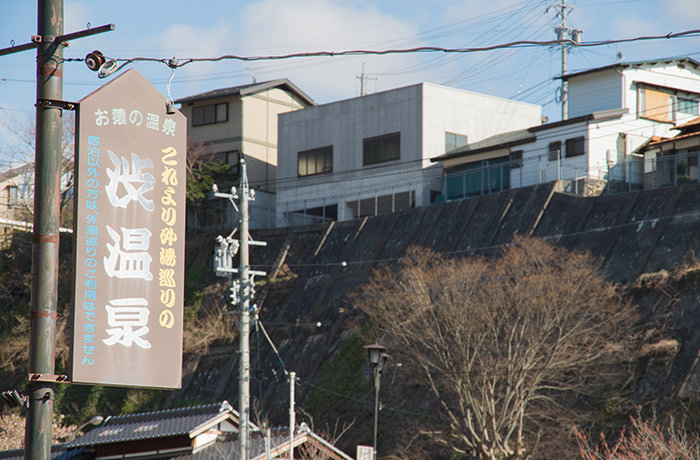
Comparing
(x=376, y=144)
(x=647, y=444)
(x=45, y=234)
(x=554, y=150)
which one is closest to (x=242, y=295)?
(x=647, y=444)

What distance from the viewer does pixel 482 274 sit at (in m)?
32.6

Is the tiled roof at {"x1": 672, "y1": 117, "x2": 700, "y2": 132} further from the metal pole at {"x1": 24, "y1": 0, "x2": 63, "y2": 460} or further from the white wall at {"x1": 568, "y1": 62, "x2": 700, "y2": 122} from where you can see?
the metal pole at {"x1": 24, "y1": 0, "x2": 63, "y2": 460}

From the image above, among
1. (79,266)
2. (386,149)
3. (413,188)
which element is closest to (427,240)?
(413,188)

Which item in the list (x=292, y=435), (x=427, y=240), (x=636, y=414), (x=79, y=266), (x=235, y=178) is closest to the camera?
(x=79, y=266)

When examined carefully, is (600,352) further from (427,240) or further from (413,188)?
(413,188)

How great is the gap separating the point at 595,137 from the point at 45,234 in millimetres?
37983

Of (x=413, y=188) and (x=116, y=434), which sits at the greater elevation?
(x=413, y=188)

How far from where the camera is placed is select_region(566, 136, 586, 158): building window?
4356cm

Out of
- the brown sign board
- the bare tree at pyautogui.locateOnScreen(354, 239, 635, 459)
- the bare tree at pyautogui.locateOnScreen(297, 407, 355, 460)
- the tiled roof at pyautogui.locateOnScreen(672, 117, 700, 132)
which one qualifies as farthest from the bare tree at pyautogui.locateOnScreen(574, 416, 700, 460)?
the tiled roof at pyautogui.locateOnScreen(672, 117, 700, 132)

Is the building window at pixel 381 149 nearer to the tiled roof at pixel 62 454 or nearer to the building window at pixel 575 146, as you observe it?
the building window at pixel 575 146

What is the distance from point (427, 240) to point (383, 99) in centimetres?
1239

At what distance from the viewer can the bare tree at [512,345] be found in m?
29.1

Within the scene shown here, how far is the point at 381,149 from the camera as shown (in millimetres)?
51781

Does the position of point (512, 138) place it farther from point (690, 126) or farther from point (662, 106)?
point (690, 126)
